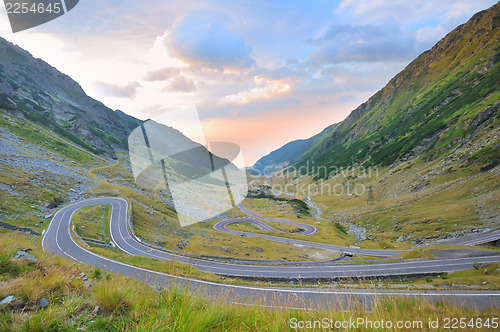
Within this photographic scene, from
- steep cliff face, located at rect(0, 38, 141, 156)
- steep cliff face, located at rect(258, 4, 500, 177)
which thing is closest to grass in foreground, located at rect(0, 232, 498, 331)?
steep cliff face, located at rect(258, 4, 500, 177)

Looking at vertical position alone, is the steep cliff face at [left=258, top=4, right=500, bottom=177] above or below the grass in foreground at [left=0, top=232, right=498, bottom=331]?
above

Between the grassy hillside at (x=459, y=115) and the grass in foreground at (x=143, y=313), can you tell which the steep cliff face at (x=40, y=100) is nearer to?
the grass in foreground at (x=143, y=313)

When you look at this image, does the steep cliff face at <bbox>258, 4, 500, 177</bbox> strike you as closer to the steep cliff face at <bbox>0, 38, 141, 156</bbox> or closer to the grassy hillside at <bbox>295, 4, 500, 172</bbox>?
the grassy hillside at <bbox>295, 4, 500, 172</bbox>

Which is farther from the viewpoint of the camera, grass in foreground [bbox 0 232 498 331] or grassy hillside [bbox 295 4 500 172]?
grassy hillside [bbox 295 4 500 172]

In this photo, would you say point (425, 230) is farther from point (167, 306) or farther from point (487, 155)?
point (167, 306)

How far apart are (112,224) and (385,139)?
197 metres

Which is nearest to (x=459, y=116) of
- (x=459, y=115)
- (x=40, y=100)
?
(x=459, y=115)

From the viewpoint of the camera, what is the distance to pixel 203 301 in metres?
4.50

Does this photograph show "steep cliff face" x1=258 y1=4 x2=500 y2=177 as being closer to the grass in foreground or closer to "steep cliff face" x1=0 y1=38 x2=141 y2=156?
the grass in foreground

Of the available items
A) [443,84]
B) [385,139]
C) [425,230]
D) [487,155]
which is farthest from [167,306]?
[443,84]

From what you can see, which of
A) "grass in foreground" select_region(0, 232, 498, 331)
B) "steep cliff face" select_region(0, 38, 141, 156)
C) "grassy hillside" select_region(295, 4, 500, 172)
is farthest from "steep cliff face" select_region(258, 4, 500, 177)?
"steep cliff face" select_region(0, 38, 141, 156)

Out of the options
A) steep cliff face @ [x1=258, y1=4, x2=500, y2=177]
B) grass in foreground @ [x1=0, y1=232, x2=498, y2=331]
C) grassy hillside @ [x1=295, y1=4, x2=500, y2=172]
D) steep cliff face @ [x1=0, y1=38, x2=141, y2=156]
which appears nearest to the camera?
grass in foreground @ [x1=0, y1=232, x2=498, y2=331]

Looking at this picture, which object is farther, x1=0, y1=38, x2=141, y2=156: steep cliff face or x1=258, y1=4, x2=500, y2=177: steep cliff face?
x1=0, y1=38, x2=141, y2=156: steep cliff face

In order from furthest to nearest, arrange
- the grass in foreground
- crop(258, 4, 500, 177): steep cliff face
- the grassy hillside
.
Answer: the grassy hillside, crop(258, 4, 500, 177): steep cliff face, the grass in foreground
